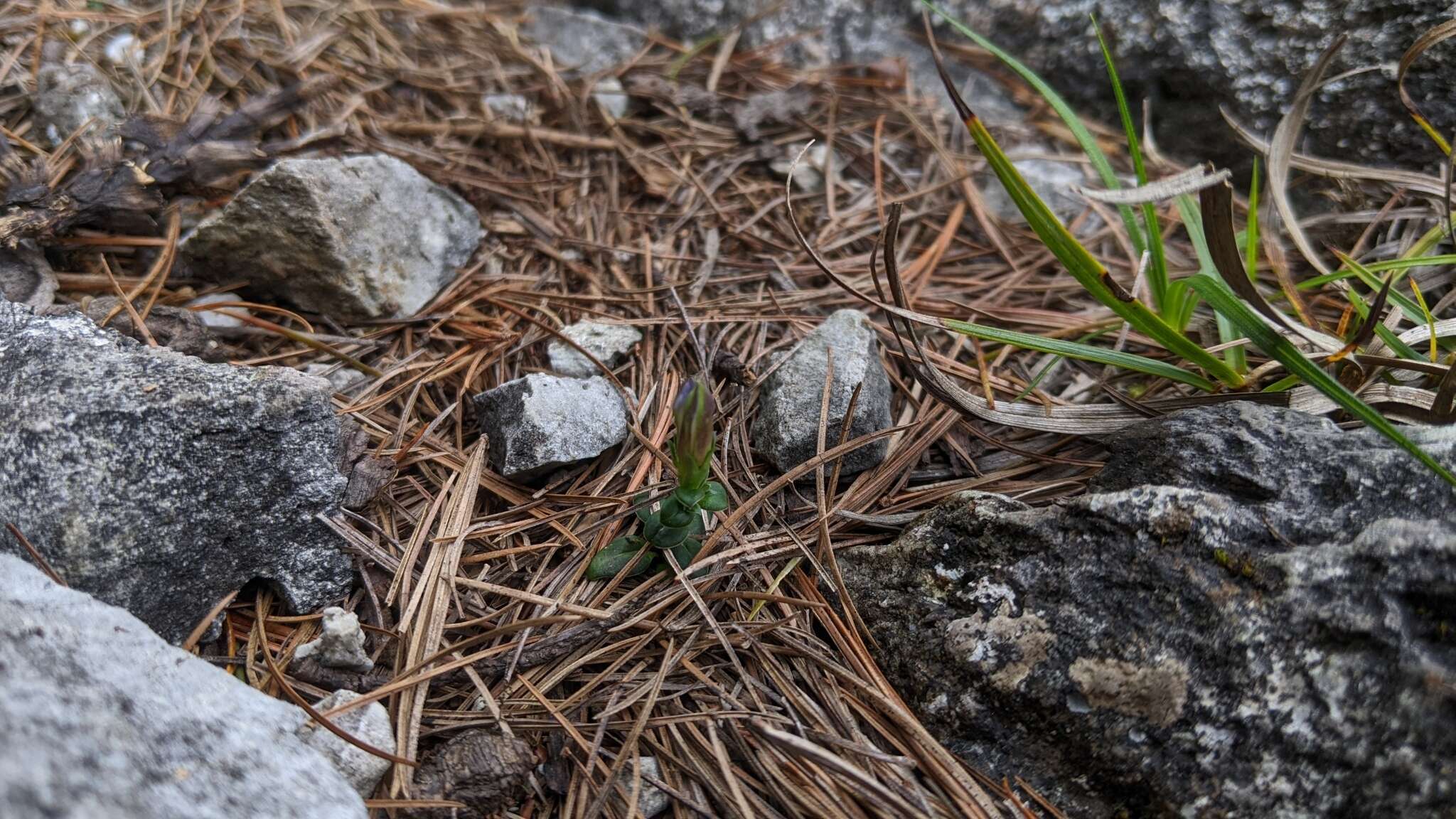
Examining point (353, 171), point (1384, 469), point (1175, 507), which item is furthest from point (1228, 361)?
point (353, 171)

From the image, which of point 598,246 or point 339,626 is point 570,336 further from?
point 339,626

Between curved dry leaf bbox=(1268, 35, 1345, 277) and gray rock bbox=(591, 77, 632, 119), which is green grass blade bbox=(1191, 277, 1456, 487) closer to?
curved dry leaf bbox=(1268, 35, 1345, 277)

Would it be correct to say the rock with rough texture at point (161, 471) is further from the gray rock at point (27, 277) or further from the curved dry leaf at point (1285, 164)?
the curved dry leaf at point (1285, 164)

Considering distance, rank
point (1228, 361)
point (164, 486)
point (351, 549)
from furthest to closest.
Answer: point (1228, 361)
point (351, 549)
point (164, 486)

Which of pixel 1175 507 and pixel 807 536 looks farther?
pixel 807 536

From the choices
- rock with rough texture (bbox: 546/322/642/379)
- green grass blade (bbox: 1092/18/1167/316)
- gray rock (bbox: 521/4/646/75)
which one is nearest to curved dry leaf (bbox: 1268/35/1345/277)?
green grass blade (bbox: 1092/18/1167/316)

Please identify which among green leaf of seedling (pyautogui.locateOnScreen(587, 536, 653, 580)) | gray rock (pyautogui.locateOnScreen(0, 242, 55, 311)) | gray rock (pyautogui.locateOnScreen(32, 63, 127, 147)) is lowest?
green leaf of seedling (pyautogui.locateOnScreen(587, 536, 653, 580))

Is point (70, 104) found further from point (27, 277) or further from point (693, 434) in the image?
point (693, 434)
